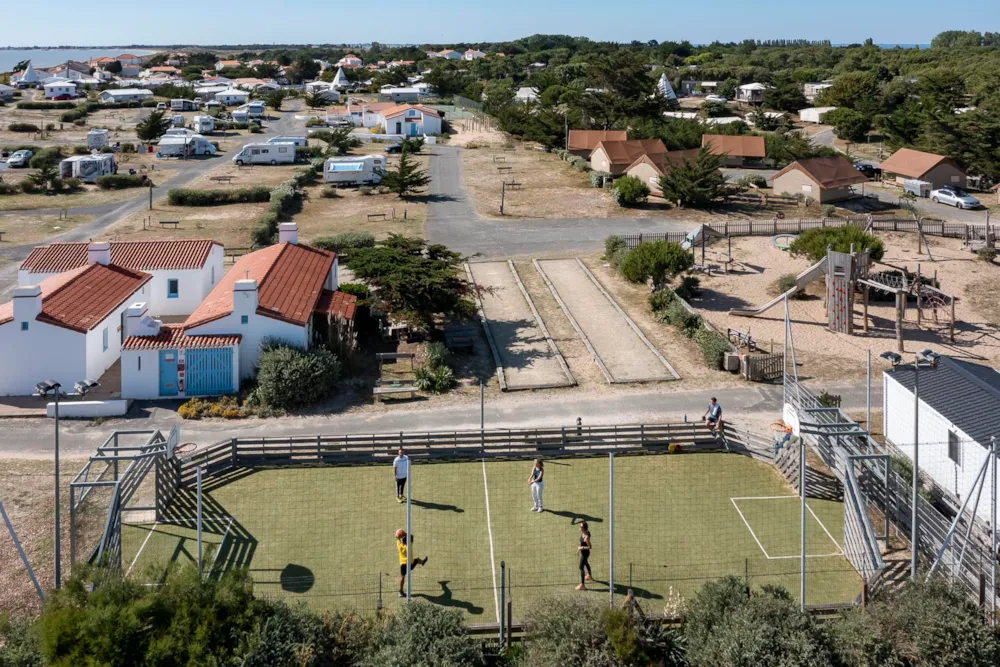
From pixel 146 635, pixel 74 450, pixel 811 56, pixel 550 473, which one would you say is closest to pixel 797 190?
pixel 550 473

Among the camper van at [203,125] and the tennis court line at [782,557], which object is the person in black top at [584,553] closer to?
the tennis court line at [782,557]

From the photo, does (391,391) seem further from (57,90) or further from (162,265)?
(57,90)

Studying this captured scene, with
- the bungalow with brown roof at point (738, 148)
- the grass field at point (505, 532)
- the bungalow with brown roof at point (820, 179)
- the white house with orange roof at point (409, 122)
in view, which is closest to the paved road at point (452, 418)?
the grass field at point (505, 532)

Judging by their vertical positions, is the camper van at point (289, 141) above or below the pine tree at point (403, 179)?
above

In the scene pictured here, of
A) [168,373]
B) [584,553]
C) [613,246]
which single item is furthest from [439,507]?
[613,246]

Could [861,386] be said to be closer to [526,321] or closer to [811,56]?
[526,321]

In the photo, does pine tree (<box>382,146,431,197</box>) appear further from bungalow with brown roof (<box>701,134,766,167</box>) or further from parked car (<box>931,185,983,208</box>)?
parked car (<box>931,185,983,208</box>)
